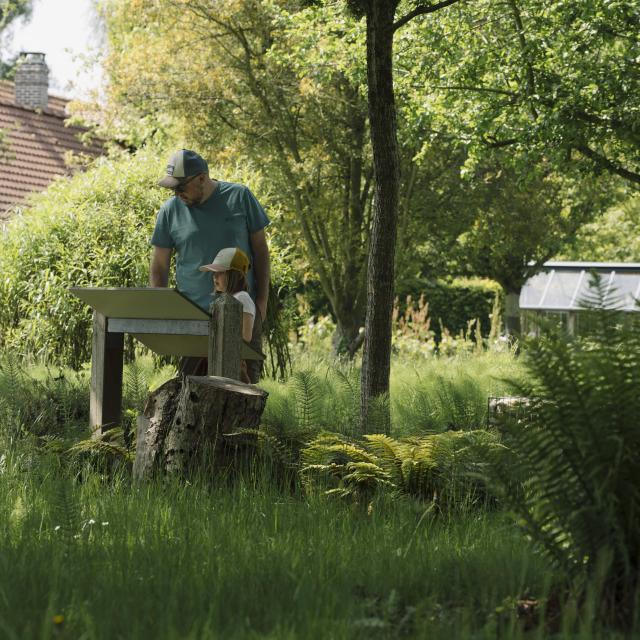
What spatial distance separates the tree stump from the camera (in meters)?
4.65

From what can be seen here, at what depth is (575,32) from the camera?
406 inches

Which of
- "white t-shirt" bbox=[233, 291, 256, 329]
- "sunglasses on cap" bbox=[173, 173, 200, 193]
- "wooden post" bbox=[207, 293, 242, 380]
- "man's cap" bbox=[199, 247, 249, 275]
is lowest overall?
"wooden post" bbox=[207, 293, 242, 380]

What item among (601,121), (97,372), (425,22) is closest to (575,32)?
(601,121)

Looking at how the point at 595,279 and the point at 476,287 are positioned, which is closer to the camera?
the point at 595,279

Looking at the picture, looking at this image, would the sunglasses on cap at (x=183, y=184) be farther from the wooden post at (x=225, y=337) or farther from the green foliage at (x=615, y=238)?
the green foliage at (x=615, y=238)

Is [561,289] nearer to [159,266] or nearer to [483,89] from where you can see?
[483,89]

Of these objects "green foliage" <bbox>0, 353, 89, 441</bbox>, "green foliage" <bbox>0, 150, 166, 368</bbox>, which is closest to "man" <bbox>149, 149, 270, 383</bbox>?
"green foliage" <bbox>0, 353, 89, 441</bbox>

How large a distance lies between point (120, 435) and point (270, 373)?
15.6 ft

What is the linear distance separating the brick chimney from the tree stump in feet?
82.1

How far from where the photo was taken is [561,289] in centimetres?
3181

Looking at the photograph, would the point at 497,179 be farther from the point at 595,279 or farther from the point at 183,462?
the point at 595,279

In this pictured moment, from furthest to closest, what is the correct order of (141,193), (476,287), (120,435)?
(476,287)
(141,193)
(120,435)

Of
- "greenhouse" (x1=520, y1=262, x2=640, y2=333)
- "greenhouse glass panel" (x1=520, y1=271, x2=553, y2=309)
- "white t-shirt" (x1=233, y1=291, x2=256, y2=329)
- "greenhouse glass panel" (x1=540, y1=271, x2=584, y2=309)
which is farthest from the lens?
"greenhouse glass panel" (x1=520, y1=271, x2=553, y2=309)

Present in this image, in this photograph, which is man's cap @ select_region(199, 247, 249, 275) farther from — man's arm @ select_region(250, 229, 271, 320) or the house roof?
the house roof
